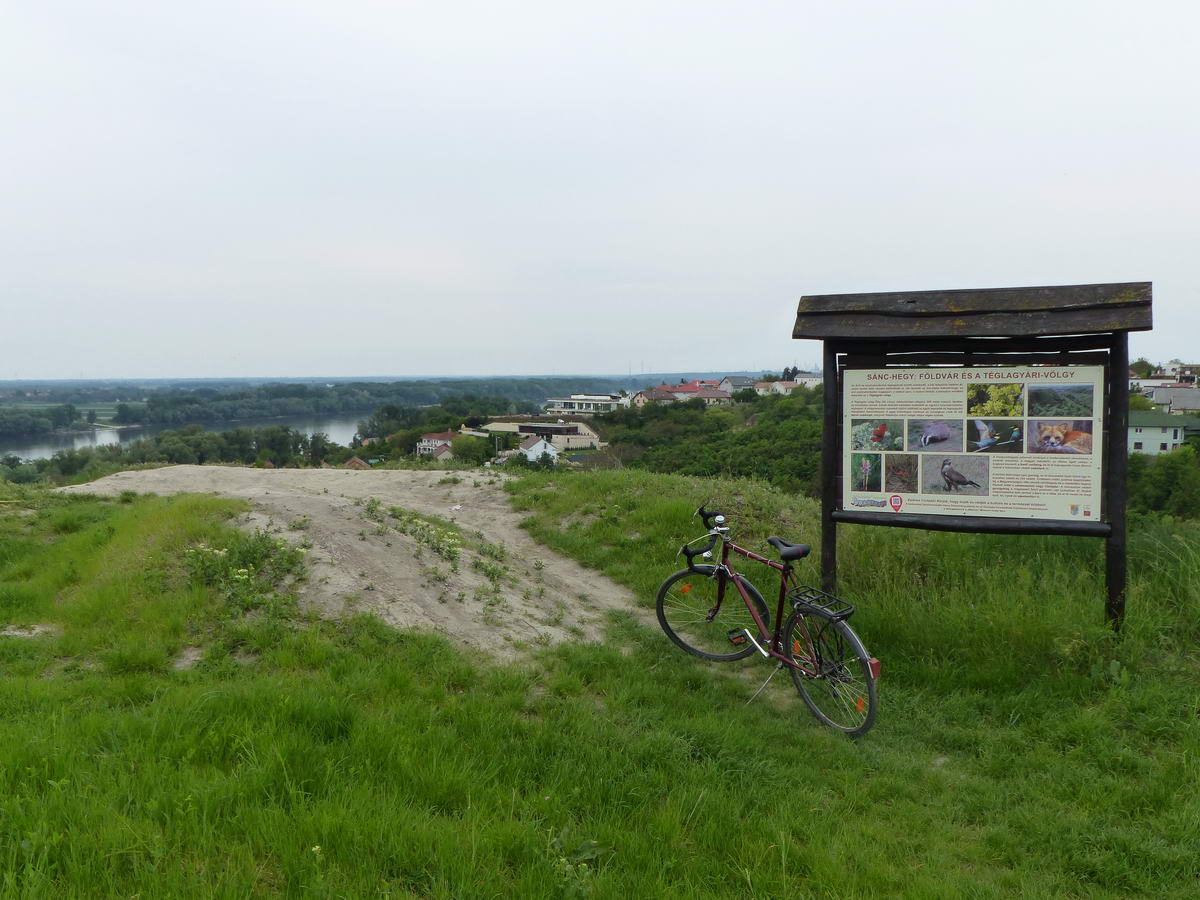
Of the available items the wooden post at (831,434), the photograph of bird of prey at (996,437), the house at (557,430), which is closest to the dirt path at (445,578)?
the wooden post at (831,434)

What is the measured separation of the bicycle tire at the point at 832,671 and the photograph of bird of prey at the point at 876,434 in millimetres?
1377

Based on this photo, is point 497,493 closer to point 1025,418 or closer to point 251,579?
point 251,579

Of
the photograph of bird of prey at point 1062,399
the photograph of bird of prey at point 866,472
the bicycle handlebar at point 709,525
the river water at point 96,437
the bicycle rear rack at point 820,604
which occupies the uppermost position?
the photograph of bird of prey at point 1062,399

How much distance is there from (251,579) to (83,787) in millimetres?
2472

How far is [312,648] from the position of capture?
429 cm

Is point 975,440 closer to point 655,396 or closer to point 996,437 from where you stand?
point 996,437

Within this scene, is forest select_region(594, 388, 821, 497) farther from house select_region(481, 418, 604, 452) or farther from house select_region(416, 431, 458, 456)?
house select_region(416, 431, 458, 456)

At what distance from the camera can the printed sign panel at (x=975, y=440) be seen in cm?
464

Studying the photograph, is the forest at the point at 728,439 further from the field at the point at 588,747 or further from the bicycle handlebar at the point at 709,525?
the field at the point at 588,747

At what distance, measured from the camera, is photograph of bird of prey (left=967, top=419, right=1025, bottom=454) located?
4734 millimetres

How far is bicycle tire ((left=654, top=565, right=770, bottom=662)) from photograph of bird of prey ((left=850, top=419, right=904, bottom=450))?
4.49 feet

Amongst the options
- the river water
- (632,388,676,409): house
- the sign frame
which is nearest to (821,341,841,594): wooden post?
the sign frame

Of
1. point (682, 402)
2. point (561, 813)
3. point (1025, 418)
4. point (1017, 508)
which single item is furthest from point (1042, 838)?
point (682, 402)

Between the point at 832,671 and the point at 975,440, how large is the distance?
73.4 inches
